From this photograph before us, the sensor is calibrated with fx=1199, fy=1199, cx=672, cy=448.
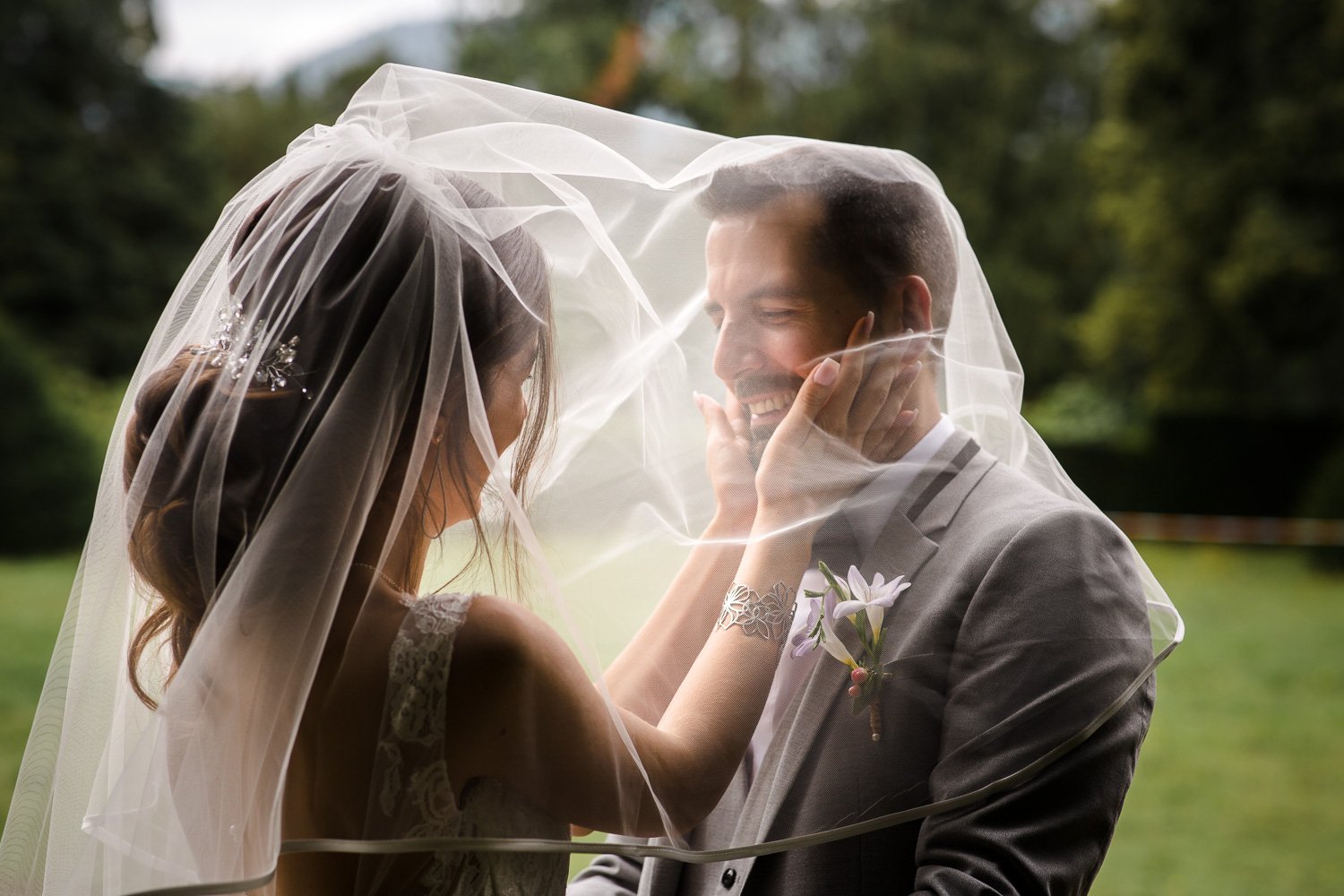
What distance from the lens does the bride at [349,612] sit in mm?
1372

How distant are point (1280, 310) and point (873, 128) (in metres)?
7.77

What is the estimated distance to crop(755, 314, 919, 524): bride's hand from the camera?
1622 millimetres

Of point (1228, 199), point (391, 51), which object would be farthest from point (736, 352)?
point (391, 51)

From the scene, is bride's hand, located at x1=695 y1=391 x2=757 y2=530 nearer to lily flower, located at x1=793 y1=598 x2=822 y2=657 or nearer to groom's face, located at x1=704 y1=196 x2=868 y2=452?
groom's face, located at x1=704 y1=196 x2=868 y2=452

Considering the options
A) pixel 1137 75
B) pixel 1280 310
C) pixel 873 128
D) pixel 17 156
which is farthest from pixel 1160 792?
pixel 17 156

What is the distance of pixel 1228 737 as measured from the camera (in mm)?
7801

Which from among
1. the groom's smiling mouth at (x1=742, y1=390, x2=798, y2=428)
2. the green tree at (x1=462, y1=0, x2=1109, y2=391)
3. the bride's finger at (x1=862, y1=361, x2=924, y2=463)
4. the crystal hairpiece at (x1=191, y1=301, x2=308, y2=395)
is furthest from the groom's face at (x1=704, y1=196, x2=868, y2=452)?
the green tree at (x1=462, y1=0, x2=1109, y2=391)

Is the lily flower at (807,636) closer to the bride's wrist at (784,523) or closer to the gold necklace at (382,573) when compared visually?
the bride's wrist at (784,523)

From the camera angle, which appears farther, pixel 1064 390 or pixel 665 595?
pixel 1064 390

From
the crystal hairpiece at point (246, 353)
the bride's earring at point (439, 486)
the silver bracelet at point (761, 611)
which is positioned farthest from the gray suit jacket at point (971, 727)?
the crystal hairpiece at point (246, 353)

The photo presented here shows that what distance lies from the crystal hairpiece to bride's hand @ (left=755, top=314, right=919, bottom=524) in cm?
63

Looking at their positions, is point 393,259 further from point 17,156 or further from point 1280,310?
point 17,156

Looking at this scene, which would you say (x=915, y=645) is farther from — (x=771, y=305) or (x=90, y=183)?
(x=90, y=183)

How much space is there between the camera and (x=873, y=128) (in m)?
20.1
